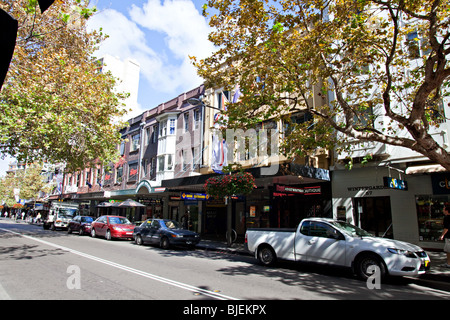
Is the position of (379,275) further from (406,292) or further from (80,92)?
(80,92)

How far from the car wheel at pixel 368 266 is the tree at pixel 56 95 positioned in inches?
443

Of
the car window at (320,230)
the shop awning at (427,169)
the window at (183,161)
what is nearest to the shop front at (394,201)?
the shop awning at (427,169)

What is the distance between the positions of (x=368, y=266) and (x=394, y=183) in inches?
216

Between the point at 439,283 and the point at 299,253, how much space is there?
12.0 ft

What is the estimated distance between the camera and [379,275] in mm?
7699

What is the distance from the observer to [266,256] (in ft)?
34.1

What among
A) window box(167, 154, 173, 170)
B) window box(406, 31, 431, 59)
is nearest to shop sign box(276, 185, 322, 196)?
window box(406, 31, 431, 59)

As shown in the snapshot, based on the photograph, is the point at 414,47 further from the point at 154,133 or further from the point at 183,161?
the point at 154,133

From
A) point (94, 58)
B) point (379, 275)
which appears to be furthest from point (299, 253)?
point (94, 58)

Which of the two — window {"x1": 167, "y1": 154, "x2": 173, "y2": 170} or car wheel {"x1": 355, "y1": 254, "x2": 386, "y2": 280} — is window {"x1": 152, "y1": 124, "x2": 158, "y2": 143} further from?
car wheel {"x1": 355, "y1": 254, "x2": 386, "y2": 280}

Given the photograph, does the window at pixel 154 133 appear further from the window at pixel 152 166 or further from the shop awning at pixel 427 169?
the shop awning at pixel 427 169

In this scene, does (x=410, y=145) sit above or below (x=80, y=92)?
below

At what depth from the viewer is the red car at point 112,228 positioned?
61.1 feet

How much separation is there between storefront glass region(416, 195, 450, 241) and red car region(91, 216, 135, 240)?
1582cm
